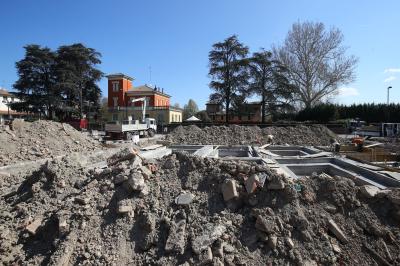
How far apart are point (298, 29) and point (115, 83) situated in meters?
29.2

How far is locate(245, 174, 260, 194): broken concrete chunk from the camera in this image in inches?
180

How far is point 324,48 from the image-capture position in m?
31.8

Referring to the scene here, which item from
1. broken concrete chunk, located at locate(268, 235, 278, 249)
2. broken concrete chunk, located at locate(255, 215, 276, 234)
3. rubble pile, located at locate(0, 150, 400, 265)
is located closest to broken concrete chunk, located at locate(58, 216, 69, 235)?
rubble pile, located at locate(0, 150, 400, 265)

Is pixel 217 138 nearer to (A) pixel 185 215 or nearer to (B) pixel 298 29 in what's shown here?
(A) pixel 185 215

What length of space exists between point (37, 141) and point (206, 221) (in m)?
10.6

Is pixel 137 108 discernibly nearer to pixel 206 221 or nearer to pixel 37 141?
pixel 37 141

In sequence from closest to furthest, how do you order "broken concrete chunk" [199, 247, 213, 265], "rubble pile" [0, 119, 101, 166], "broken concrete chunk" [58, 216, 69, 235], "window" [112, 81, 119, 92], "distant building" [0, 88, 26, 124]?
"broken concrete chunk" [199, 247, 213, 265] < "broken concrete chunk" [58, 216, 69, 235] < "rubble pile" [0, 119, 101, 166] < "window" [112, 81, 119, 92] < "distant building" [0, 88, 26, 124]

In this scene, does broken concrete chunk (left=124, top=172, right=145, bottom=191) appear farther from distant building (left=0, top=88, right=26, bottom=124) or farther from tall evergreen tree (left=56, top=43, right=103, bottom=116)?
distant building (left=0, top=88, right=26, bottom=124)

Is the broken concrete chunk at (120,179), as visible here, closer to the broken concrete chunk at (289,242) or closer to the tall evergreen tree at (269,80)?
the broken concrete chunk at (289,242)

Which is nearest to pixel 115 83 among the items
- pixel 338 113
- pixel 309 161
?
pixel 338 113

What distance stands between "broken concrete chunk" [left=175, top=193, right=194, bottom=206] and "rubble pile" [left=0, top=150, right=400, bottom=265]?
0.02m

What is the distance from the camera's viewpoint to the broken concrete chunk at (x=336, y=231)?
4207 millimetres

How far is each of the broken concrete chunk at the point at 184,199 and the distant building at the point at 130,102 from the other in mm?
Answer: 38187

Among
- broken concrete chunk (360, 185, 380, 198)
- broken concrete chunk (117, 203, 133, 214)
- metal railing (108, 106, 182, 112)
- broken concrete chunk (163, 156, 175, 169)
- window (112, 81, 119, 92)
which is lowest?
broken concrete chunk (117, 203, 133, 214)
